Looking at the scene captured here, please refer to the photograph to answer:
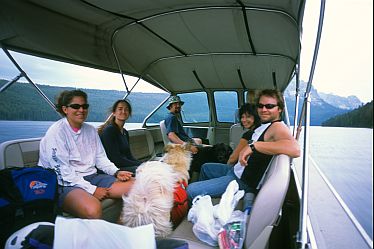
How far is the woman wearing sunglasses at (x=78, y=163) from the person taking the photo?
2549 millimetres

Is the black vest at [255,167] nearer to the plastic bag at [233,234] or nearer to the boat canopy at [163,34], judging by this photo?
the plastic bag at [233,234]

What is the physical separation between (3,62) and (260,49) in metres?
3.63

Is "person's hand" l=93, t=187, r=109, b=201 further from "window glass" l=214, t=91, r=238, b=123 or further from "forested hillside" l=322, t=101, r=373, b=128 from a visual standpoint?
"window glass" l=214, t=91, r=238, b=123

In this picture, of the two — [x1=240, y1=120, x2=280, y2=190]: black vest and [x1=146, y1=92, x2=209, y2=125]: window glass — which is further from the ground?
[x1=146, y1=92, x2=209, y2=125]: window glass

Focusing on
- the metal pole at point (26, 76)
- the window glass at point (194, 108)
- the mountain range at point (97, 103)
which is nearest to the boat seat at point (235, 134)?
the mountain range at point (97, 103)

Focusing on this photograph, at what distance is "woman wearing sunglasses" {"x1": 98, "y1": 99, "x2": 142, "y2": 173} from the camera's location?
12.4 ft

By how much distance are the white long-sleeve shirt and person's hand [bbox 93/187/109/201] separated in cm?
4

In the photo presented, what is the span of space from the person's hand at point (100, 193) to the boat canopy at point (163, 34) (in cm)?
203

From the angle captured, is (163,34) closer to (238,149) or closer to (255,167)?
(238,149)

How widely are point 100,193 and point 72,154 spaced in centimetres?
49

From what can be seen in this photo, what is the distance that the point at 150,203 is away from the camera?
2.09 meters

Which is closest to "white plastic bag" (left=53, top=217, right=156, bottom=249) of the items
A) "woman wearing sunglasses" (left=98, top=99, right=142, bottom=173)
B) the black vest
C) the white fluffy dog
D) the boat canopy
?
the white fluffy dog

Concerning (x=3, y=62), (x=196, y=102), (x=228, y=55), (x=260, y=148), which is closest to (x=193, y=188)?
(x=260, y=148)

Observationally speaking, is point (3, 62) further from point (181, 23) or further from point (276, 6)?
point (276, 6)
